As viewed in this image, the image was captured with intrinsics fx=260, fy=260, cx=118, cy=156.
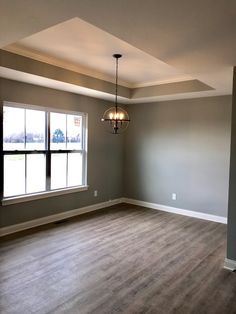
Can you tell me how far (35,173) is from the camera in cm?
470

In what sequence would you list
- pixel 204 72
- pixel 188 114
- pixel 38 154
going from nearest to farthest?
→ pixel 204 72
pixel 38 154
pixel 188 114

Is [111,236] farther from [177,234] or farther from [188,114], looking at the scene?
[188,114]

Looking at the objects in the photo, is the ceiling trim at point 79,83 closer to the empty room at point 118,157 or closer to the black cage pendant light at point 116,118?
the empty room at point 118,157

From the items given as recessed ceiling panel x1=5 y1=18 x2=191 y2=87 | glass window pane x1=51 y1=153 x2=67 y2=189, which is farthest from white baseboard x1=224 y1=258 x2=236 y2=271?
glass window pane x1=51 y1=153 x2=67 y2=189

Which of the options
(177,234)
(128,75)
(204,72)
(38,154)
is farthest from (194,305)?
(128,75)

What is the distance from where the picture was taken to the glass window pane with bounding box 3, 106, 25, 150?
13.8 feet

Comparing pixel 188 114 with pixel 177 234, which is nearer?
pixel 177 234

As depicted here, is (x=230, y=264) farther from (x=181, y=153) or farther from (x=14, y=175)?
(x=14, y=175)

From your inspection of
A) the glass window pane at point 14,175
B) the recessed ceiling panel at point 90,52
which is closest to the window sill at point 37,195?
the glass window pane at point 14,175

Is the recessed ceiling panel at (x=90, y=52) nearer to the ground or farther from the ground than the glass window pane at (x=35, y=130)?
farther from the ground

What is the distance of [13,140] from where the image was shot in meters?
4.32

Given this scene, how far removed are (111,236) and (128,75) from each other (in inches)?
113

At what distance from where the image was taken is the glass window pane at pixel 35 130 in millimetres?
4531

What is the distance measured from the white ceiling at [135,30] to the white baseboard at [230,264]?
2398mm
